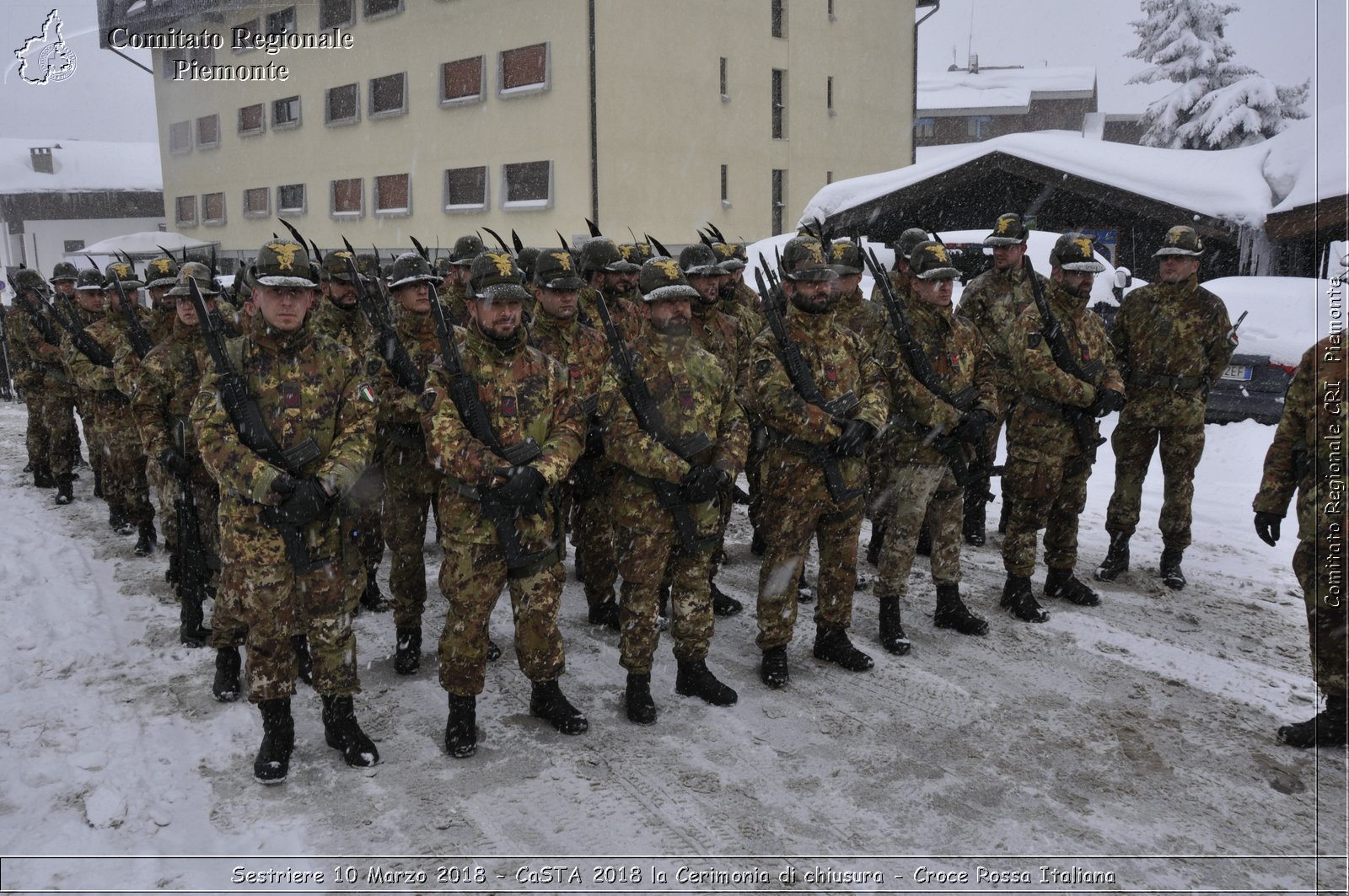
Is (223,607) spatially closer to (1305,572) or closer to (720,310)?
(720,310)

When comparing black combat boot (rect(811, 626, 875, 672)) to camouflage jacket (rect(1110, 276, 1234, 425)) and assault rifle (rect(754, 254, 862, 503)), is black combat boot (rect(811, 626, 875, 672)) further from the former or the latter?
camouflage jacket (rect(1110, 276, 1234, 425))

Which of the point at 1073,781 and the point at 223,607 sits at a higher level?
the point at 223,607

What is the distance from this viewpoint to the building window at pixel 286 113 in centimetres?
2717

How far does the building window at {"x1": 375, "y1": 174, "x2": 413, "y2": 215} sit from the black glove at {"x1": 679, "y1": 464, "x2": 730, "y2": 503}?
2267 cm

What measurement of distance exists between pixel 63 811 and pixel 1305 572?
5.54m

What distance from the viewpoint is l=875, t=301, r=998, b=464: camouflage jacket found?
5203 mm

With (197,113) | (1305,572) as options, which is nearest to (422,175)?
(197,113)

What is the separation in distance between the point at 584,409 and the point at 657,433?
0.94 m

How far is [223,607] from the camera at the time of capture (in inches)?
179

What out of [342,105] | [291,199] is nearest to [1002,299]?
[342,105]

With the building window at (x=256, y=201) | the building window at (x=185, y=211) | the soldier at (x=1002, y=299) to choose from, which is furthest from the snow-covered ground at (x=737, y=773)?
the building window at (x=185, y=211)

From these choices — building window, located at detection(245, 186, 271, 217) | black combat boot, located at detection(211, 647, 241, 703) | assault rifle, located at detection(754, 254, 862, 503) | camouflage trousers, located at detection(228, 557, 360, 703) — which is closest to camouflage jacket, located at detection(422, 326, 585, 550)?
camouflage trousers, located at detection(228, 557, 360, 703)

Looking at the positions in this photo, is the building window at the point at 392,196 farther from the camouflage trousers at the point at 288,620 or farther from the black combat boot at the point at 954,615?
the camouflage trousers at the point at 288,620

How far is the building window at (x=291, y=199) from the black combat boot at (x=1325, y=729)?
94.6 ft
